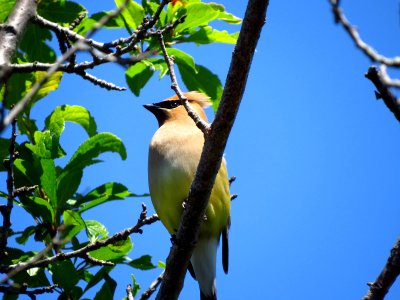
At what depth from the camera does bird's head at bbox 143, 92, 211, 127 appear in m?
6.00

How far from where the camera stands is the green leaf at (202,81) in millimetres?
4371

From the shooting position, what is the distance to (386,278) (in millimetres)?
2186

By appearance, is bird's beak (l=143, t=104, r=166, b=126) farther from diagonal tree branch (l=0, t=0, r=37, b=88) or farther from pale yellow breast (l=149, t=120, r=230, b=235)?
diagonal tree branch (l=0, t=0, r=37, b=88)

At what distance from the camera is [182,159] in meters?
5.00

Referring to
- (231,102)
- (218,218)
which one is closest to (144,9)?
(231,102)

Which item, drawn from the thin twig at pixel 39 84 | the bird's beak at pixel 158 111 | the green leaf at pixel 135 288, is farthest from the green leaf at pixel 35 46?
the thin twig at pixel 39 84

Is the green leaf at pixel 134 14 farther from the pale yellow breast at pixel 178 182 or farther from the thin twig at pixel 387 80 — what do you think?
the thin twig at pixel 387 80

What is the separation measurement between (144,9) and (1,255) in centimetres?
166

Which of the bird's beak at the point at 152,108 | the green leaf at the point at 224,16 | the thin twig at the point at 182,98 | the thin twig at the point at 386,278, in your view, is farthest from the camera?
the bird's beak at the point at 152,108

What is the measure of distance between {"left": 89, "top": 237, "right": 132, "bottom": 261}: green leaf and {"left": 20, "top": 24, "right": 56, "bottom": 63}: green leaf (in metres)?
1.16

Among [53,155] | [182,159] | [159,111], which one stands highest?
[159,111]

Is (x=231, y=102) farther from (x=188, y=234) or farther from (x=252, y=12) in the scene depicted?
(x=188, y=234)

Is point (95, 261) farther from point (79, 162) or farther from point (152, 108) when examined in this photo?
point (152, 108)

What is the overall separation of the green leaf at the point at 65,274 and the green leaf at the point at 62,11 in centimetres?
139
